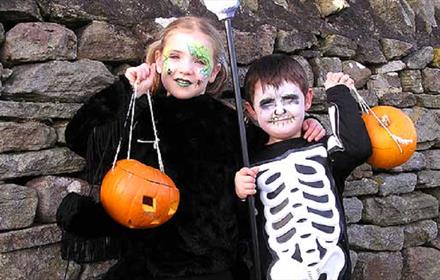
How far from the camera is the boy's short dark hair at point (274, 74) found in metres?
2.62

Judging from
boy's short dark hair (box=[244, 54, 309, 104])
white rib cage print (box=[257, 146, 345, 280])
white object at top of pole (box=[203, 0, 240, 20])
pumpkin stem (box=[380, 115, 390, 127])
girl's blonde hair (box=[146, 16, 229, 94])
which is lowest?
white rib cage print (box=[257, 146, 345, 280])

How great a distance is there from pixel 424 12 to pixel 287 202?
2683mm

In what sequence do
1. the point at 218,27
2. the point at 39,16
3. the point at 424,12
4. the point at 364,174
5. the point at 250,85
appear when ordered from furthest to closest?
the point at 424,12
the point at 364,174
the point at 218,27
the point at 250,85
the point at 39,16

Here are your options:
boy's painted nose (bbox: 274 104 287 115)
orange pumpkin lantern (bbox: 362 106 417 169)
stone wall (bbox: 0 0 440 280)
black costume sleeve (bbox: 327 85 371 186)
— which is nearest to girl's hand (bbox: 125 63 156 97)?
stone wall (bbox: 0 0 440 280)

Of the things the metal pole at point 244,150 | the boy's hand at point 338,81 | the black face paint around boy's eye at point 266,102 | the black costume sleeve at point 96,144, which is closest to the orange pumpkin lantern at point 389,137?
the boy's hand at point 338,81

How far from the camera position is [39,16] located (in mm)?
2545

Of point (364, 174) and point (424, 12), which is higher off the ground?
point (424, 12)

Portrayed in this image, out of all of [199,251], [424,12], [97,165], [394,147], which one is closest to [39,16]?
[97,165]

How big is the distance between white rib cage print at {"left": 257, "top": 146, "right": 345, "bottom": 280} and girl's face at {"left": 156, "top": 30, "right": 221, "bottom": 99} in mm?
498

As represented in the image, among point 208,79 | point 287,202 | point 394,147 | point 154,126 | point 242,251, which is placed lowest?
point 242,251

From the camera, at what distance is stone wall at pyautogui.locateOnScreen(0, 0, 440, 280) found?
244cm

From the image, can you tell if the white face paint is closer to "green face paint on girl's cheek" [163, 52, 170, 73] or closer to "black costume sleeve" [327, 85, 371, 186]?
"black costume sleeve" [327, 85, 371, 186]

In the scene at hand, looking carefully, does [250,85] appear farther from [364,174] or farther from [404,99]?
[404,99]

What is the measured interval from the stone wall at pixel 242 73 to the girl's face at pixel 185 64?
34 centimetres
